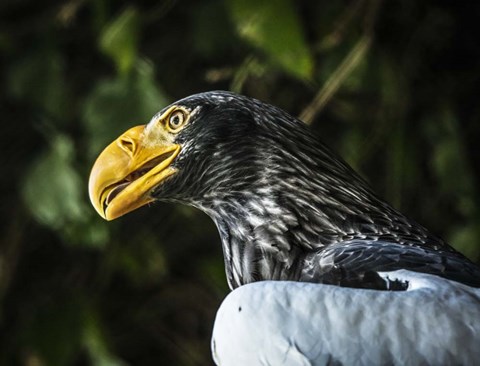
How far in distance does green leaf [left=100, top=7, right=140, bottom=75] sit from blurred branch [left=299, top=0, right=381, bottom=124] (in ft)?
2.20

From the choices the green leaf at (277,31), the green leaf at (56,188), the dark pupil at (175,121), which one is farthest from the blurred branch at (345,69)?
the dark pupil at (175,121)

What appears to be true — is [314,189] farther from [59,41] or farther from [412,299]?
[59,41]

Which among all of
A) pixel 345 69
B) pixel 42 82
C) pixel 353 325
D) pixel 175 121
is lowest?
pixel 345 69

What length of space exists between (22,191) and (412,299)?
2.91 m

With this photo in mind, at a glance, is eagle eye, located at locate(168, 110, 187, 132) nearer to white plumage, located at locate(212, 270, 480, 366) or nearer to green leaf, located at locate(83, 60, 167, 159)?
Answer: white plumage, located at locate(212, 270, 480, 366)

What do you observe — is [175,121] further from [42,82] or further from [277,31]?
[42,82]

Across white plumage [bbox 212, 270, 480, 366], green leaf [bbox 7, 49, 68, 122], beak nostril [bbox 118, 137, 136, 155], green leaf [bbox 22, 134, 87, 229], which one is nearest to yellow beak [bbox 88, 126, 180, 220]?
beak nostril [bbox 118, 137, 136, 155]

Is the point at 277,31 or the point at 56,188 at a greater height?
the point at 277,31

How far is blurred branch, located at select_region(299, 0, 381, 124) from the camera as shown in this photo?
4586 millimetres

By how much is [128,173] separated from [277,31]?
59.7 inches

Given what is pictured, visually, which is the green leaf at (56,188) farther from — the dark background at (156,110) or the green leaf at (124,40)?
the green leaf at (124,40)

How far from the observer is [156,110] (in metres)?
4.53

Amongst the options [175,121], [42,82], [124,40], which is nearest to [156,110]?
[124,40]

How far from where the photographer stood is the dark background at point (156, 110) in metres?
4.71
